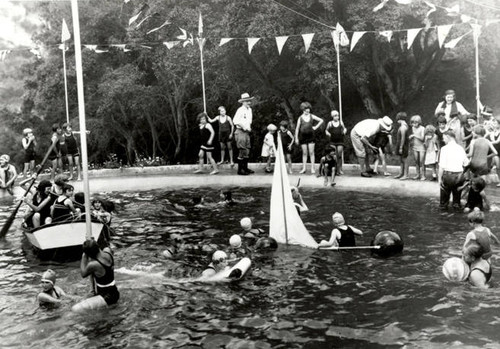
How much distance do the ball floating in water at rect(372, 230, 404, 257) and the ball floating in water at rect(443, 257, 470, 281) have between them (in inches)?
81.0

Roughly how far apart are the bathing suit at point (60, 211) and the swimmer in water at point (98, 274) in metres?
3.94

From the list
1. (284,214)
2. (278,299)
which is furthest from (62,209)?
(278,299)

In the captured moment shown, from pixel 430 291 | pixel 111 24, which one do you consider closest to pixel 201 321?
pixel 430 291

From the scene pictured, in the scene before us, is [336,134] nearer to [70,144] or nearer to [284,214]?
[284,214]

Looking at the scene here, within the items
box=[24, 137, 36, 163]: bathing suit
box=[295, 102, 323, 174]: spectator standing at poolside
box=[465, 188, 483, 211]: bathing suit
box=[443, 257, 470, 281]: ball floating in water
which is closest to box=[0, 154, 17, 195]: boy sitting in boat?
box=[24, 137, 36, 163]: bathing suit

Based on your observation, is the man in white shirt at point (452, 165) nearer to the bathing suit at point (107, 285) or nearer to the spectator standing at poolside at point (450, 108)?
the spectator standing at poolside at point (450, 108)

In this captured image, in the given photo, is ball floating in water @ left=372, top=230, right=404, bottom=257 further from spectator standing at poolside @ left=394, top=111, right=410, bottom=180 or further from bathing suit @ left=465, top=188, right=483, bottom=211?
spectator standing at poolside @ left=394, top=111, right=410, bottom=180

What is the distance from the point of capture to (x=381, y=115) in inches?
1162

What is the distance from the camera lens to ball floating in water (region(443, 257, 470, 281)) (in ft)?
36.6

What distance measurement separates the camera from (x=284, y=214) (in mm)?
14820

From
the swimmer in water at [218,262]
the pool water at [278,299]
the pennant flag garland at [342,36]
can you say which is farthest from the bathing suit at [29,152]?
the swimmer in water at [218,262]

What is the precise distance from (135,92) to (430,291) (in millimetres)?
24021

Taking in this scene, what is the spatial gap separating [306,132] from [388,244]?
30.6 feet

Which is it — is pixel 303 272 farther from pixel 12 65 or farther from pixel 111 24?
pixel 12 65
